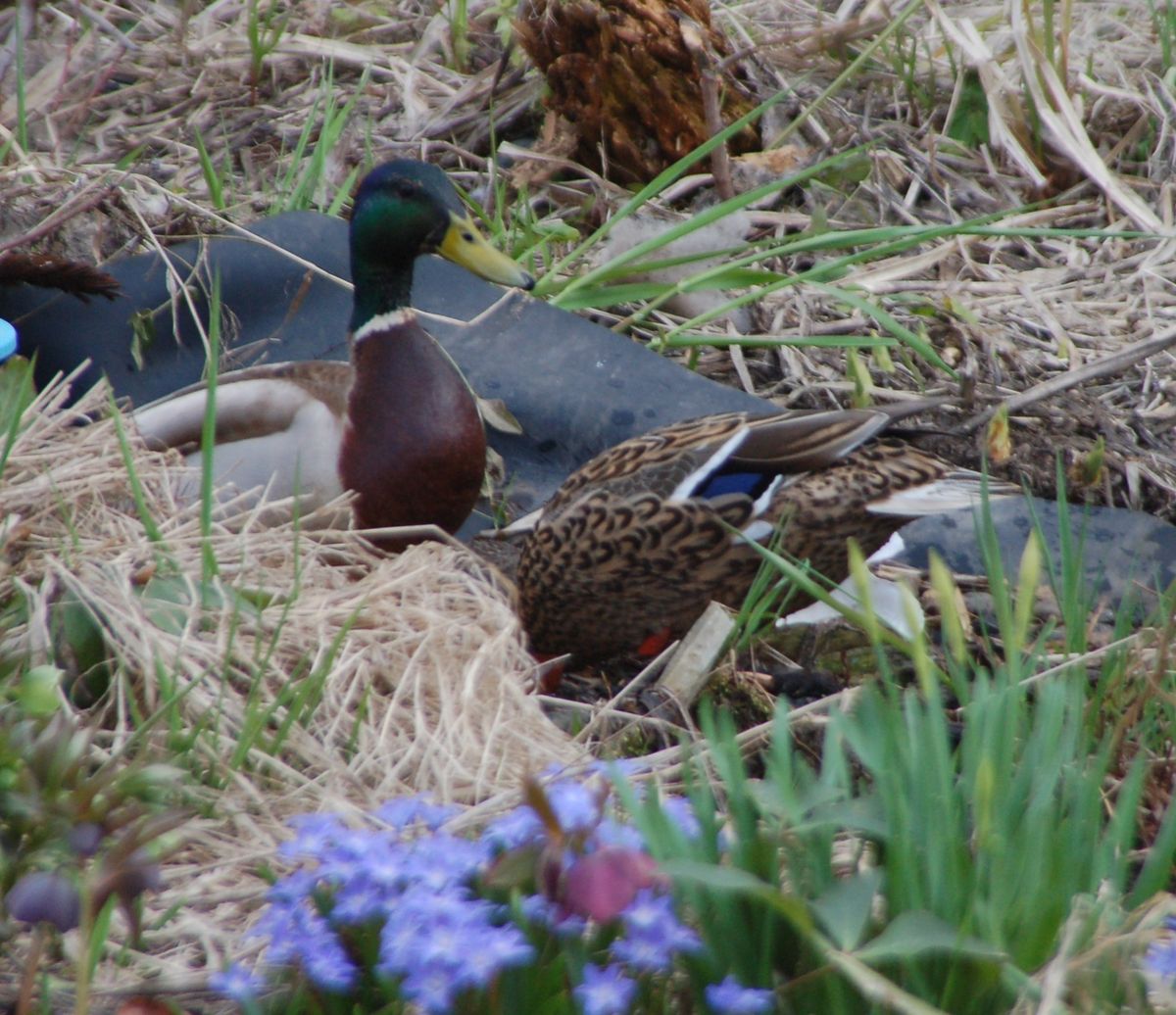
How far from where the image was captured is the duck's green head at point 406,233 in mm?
3092

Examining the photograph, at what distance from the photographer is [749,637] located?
8.06 feet

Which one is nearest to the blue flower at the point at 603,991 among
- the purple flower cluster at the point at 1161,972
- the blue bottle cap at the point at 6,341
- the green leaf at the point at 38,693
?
the purple flower cluster at the point at 1161,972

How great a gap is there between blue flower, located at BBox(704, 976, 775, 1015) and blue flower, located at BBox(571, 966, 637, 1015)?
0.21 ft

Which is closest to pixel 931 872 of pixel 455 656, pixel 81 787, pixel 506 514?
pixel 81 787

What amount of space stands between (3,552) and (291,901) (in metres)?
1.08

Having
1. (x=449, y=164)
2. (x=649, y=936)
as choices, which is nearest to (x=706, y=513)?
(x=649, y=936)

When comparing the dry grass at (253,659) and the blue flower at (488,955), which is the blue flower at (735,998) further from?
the dry grass at (253,659)

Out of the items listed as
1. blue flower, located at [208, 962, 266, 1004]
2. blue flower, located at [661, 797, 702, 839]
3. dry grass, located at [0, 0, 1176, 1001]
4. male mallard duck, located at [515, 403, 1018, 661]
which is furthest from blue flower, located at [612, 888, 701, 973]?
male mallard duck, located at [515, 403, 1018, 661]

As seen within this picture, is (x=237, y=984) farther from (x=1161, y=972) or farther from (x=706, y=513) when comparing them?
(x=706, y=513)

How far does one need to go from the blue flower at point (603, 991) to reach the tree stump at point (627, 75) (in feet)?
11.3

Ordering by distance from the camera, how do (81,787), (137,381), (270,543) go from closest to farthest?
(81,787) → (270,543) → (137,381)

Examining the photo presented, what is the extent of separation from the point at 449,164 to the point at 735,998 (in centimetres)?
387

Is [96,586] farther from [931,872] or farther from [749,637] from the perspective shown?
[931,872]

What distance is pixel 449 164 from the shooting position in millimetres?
4633
